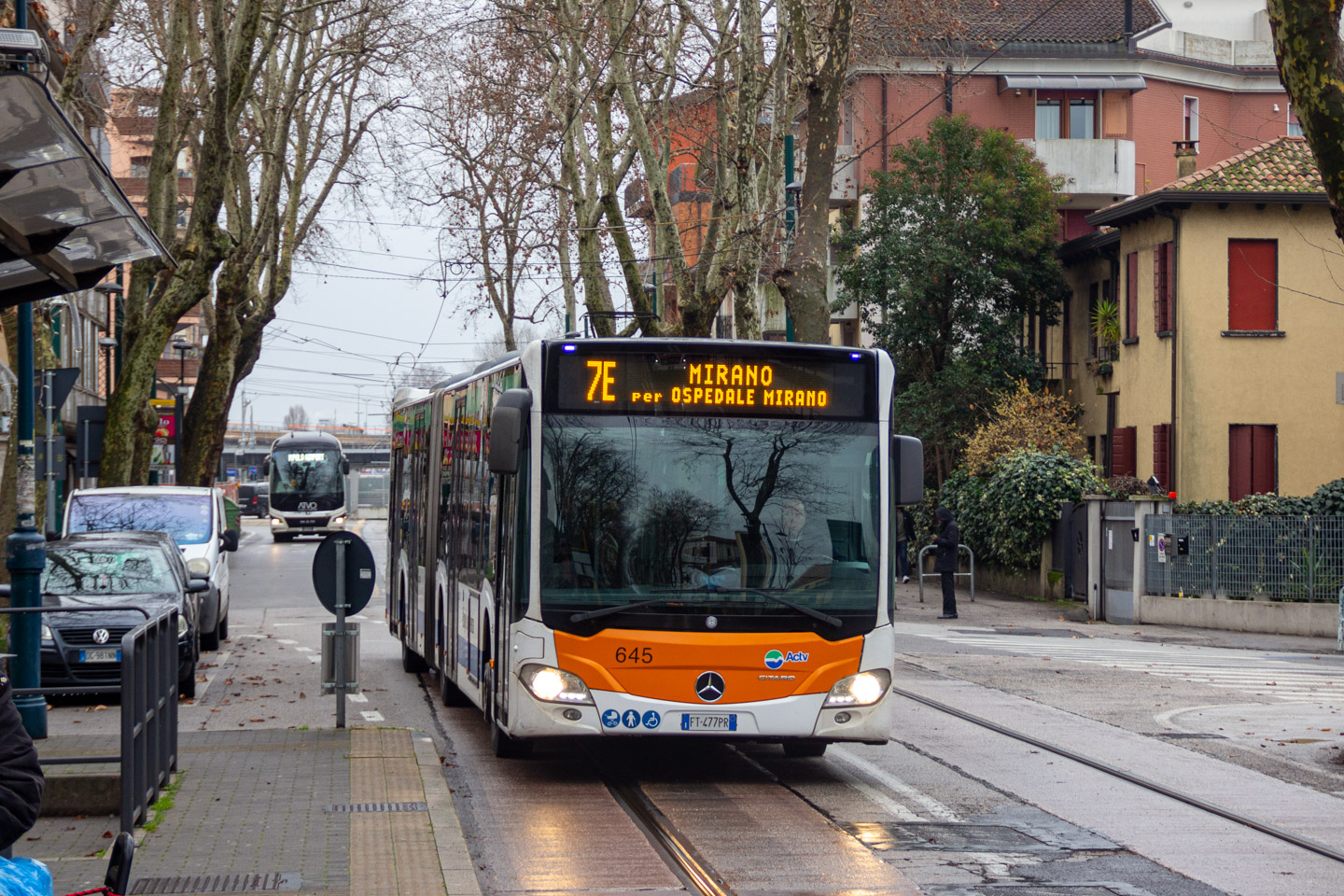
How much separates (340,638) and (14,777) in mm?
8419

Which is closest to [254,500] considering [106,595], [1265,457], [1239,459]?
[1239,459]

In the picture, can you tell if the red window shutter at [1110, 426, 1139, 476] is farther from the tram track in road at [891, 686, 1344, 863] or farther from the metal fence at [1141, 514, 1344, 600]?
the tram track in road at [891, 686, 1344, 863]

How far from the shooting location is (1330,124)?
11180mm

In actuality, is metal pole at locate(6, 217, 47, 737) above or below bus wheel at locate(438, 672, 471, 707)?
above

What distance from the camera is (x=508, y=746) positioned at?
11.4 meters

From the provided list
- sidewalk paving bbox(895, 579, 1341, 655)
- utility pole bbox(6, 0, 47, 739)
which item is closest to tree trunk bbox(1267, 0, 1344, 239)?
utility pole bbox(6, 0, 47, 739)

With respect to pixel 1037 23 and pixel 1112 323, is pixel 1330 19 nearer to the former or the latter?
pixel 1112 323

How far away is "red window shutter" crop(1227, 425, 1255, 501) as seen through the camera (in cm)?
3381

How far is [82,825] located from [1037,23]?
42028 millimetres

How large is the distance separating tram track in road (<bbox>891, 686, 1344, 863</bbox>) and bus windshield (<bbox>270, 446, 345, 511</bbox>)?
47.0m

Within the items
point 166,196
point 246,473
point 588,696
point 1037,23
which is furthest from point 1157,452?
point 246,473

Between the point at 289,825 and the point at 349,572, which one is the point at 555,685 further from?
the point at 349,572

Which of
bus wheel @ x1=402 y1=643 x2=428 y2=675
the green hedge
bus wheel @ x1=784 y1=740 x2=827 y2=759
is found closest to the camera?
bus wheel @ x1=784 y1=740 x2=827 y2=759

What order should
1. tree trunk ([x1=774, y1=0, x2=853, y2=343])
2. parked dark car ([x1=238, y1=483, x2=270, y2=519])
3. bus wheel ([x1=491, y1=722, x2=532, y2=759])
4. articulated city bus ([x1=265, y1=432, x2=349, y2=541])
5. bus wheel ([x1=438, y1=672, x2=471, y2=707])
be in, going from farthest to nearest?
parked dark car ([x1=238, y1=483, x2=270, y2=519])
articulated city bus ([x1=265, y1=432, x2=349, y2=541])
tree trunk ([x1=774, y1=0, x2=853, y2=343])
bus wheel ([x1=438, y1=672, x2=471, y2=707])
bus wheel ([x1=491, y1=722, x2=532, y2=759])
